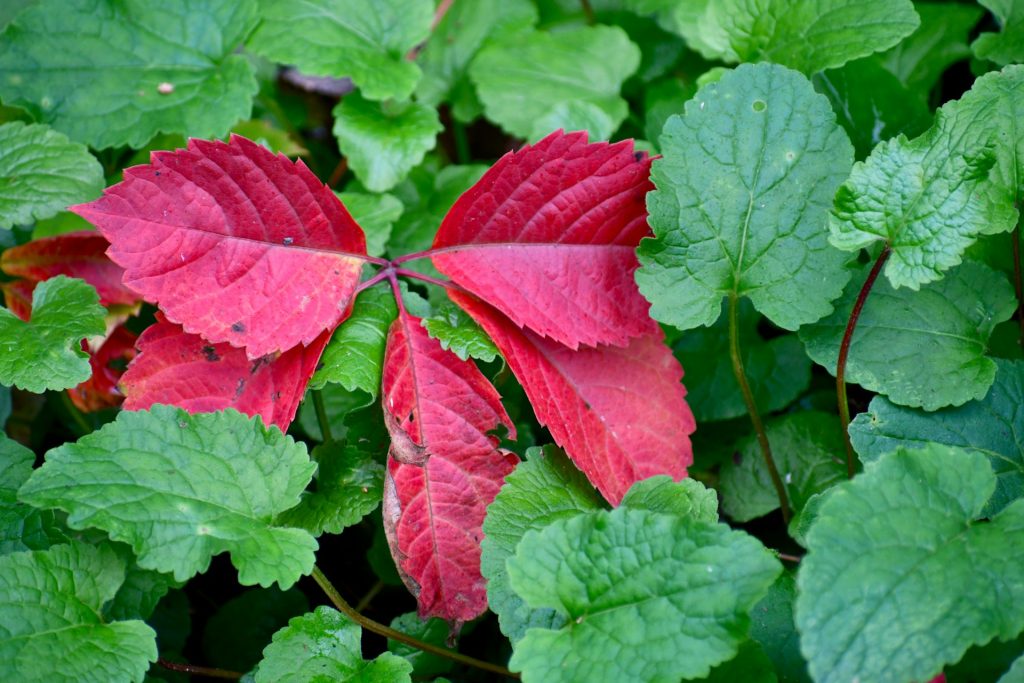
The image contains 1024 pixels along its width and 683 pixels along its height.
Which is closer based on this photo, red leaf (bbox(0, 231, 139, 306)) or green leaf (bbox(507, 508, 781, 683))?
green leaf (bbox(507, 508, 781, 683))

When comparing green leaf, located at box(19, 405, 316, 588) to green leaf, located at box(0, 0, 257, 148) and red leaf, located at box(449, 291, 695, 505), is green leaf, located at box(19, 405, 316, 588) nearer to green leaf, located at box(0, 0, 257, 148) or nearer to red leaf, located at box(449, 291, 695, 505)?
red leaf, located at box(449, 291, 695, 505)

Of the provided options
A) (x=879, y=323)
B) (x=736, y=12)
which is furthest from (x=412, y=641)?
(x=736, y=12)

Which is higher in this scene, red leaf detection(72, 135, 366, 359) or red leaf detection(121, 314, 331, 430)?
red leaf detection(72, 135, 366, 359)

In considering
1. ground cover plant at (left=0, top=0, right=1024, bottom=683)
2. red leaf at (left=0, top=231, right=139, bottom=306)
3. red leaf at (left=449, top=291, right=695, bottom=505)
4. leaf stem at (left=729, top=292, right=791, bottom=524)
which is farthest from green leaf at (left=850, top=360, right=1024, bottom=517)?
red leaf at (left=0, top=231, right=139, bottom=306)

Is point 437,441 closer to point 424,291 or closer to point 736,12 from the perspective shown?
point 424,291

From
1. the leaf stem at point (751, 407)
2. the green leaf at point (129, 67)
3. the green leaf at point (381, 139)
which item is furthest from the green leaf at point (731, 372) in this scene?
the green leaf at point (129, 67)

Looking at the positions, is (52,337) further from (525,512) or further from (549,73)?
(549,73)

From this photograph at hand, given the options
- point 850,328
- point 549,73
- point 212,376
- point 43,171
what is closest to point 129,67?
point 43,171
